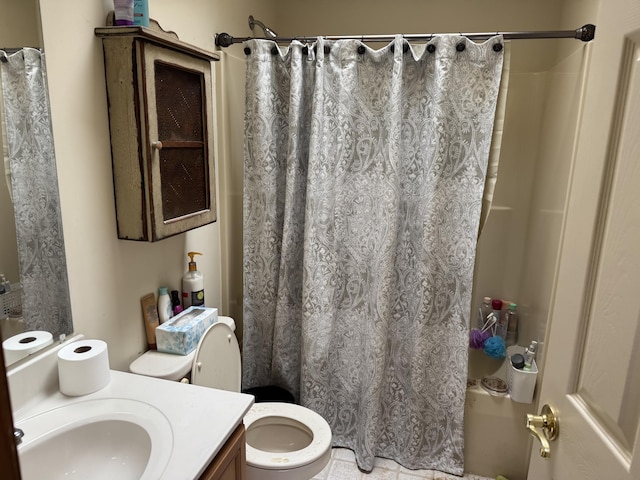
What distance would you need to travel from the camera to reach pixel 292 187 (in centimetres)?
197

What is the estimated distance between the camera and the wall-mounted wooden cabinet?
1.26m

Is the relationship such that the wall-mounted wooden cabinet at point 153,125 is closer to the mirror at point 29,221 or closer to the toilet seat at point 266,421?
the mirror at point 29,221

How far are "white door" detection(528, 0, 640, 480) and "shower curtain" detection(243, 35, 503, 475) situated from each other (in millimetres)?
958

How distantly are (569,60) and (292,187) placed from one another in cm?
131

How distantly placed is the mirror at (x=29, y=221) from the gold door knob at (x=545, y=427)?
49.0 inches

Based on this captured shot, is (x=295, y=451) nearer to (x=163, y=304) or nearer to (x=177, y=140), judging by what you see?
(x=163, y=304)

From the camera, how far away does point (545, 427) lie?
3.15 ft

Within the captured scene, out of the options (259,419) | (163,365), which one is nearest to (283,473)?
(259,419)

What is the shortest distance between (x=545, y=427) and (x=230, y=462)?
0.75 meters

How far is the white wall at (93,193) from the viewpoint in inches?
45.7

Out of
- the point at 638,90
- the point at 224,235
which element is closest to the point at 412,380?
the point at 224,235

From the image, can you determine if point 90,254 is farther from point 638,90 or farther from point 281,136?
point 638,90

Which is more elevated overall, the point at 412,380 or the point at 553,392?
the point at 553,392

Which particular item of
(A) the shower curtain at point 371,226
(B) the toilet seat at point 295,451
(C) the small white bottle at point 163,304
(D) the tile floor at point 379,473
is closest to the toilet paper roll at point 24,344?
(C) the small white bottle at point 163,304
